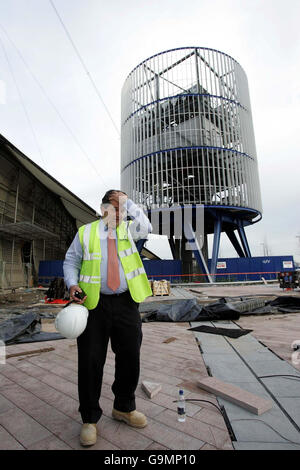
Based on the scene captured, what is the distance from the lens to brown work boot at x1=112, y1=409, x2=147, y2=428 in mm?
1880

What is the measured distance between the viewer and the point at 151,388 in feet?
8.03

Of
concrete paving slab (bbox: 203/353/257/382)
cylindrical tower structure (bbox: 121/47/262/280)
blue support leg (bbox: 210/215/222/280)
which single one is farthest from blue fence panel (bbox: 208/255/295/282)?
concrete paving slab (bbox: 203/353/257/382)

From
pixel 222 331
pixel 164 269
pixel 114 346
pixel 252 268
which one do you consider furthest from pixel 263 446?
pixel 252 268

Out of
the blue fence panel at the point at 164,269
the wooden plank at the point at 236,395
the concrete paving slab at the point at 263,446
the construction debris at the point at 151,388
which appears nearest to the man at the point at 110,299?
the construction debris at the point at 151,388

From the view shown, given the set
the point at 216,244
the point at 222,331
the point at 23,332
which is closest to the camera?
the point at 23,332

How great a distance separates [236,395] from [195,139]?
2538 centimetres

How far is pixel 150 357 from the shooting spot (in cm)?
363

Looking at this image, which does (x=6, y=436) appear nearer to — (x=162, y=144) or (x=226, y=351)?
(x=226, y=351)

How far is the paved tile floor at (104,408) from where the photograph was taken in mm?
1717

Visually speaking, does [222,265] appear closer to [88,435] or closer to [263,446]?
→ [263,446]

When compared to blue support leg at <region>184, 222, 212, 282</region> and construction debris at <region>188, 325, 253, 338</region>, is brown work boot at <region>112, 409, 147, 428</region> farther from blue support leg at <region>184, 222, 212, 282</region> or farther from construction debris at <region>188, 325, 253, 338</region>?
blue support leg at <region>184, 222, 212, 282</region>

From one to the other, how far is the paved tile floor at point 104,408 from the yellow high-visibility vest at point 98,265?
3.02ft

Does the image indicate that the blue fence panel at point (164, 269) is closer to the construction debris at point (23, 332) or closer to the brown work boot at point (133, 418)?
the construction debris at point (23, 332)

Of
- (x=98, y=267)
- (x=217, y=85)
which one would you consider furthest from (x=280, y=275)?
(x=217, y=85)
